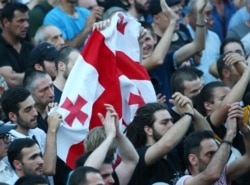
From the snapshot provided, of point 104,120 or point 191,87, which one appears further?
point 191,87

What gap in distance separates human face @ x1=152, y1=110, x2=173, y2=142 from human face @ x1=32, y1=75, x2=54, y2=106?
4.36 ft

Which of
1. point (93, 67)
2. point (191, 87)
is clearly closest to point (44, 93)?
point (93, 67)

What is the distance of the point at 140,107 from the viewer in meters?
11.7

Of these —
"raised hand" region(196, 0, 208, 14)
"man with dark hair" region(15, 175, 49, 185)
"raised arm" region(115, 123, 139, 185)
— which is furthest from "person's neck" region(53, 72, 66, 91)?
"man with dark hair" region(15, 175, 49, 185)

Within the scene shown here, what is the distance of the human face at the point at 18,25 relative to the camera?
45.2 ft

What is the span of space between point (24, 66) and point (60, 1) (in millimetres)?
1400

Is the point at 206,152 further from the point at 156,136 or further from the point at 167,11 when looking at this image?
the point at 167,11

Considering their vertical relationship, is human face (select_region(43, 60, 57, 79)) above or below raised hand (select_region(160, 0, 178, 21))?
below

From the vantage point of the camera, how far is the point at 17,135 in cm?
1151

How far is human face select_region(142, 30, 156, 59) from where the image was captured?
13688mm

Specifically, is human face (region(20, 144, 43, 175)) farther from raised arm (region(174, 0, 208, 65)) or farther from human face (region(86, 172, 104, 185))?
raised arm (region(174, 0, 208, 65))

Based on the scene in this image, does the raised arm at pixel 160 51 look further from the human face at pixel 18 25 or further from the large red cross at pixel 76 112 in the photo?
the large red cross at pixel 76 112

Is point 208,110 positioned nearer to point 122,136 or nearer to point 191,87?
point 191,87

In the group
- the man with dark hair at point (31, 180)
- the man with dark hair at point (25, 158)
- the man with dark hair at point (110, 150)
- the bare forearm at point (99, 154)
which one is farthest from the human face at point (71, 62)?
the man with dark hair at point (31, 180)
